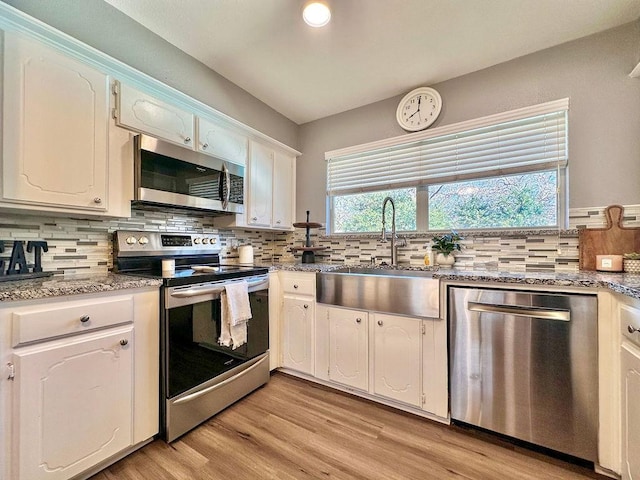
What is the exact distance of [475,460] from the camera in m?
1.43

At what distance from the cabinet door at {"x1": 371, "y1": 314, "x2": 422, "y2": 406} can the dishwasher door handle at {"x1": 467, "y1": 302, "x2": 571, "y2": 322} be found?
0.36 metres

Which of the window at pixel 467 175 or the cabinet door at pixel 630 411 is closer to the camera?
the cabinet door at pixel 630 411

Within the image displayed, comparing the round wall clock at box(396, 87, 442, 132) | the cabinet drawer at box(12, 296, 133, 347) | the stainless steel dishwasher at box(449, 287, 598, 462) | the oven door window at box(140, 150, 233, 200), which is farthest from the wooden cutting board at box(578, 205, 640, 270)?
the cabinet drawer at box(12, 296, 133, 347)

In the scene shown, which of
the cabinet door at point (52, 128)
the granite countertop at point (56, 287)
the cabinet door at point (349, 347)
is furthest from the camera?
the cabinet door at point (349, 347)

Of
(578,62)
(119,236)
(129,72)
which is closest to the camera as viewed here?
(129,72)

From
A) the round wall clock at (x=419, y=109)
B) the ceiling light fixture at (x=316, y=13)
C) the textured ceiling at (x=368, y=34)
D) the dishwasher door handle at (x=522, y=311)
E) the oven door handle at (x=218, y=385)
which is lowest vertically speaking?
the oven door handle at (x=218, y=385)

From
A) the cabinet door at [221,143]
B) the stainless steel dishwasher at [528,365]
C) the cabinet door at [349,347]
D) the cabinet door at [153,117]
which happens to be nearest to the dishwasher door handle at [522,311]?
the stainless steel dishwasher at [528,365]

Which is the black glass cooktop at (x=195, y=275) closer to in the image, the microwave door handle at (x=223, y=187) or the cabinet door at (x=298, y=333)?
the cabinet door at (x=298, y=333)

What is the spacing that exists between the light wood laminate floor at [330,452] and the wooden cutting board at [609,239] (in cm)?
122

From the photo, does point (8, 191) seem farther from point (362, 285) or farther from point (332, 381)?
point (332, 381)

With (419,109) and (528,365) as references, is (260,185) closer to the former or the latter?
(419,109)

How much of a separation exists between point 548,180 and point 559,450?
1711 millimetres

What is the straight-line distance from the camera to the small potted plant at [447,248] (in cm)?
220

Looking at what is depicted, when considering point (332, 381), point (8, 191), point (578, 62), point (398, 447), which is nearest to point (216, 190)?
point (8, 191)
